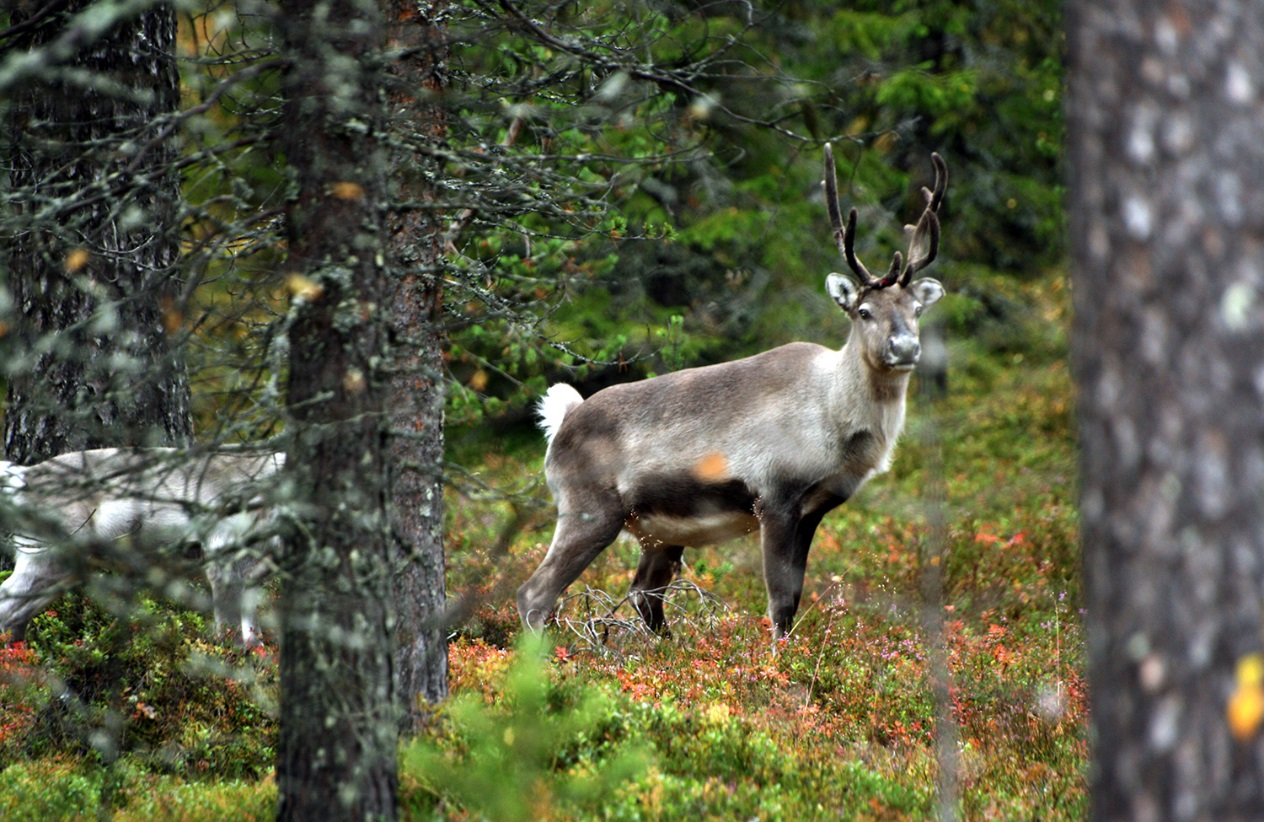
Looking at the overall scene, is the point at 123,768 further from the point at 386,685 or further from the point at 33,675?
the point at 386,685

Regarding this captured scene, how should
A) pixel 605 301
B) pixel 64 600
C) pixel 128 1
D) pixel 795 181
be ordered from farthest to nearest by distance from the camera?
pixel 795 181 < pixel 605 301 < pixel 64 600 < pixel 128 1

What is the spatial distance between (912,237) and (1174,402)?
6.34m

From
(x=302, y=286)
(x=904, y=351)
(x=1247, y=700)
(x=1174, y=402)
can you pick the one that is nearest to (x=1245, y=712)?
(x=1247, y=700)

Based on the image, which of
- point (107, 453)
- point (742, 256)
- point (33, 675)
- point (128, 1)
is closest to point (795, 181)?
point (742, 256)

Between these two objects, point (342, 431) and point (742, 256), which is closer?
point (342, 431)

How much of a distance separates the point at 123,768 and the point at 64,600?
8.13ft

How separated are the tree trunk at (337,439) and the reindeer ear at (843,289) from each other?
519 centimetres

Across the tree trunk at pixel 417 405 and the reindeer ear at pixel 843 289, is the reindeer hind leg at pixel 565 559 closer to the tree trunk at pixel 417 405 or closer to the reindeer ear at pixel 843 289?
the reindeer ear at pixel 843 289

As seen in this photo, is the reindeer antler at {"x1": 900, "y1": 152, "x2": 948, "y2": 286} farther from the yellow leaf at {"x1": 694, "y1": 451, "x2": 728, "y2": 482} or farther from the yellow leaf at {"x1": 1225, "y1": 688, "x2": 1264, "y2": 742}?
the yellow leaf at {"x1": 1225, "y1": 688, "x2": 1264, "y2": 742}

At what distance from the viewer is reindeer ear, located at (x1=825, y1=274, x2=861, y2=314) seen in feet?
29.1

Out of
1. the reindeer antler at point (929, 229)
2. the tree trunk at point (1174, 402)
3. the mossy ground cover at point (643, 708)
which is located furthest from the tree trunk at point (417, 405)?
the reindeer antler at point (929, 229)

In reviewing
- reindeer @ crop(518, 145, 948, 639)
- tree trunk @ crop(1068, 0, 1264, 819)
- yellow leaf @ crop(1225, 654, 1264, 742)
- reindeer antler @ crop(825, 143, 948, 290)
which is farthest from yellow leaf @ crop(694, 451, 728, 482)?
yellow leaf @ crop(1225, 654, 1264, 742)

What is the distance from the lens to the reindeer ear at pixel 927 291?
8716 mm

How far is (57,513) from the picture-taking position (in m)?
6.82
